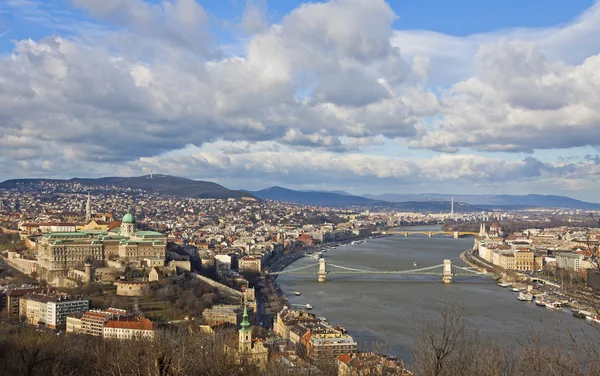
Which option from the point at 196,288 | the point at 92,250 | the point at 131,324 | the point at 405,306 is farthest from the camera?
the point at 92,250

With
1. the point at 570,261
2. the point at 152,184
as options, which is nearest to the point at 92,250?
the point at 570,261

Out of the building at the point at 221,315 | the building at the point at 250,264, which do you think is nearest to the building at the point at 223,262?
the building at the point at 250,264

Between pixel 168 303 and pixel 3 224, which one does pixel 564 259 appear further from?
pixel 3 224

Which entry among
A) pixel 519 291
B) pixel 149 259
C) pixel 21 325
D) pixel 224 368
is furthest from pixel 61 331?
pixel 519 291

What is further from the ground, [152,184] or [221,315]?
[152,184]

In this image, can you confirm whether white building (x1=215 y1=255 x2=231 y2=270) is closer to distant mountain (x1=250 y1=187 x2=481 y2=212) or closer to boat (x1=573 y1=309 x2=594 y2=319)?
boat (x1=573 y1=309 x2=594 y2=319)

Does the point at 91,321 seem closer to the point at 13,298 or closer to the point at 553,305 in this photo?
the point at 13,298
